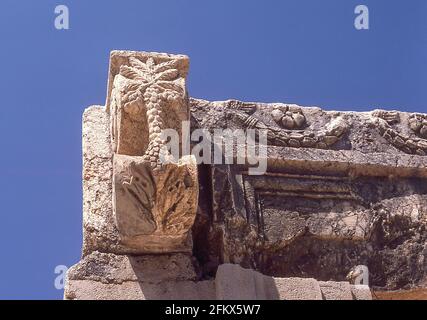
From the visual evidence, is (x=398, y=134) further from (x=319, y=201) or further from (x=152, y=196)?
(x=152, y=196)

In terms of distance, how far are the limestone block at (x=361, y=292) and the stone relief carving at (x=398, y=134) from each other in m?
1.14

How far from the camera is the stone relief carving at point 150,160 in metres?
5.36

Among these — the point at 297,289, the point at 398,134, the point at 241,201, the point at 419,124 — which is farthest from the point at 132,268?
the point at 419,124

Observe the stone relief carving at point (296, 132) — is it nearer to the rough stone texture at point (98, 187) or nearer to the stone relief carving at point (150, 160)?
the stone relief carving at point (150, 160)

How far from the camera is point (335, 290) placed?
550 cm

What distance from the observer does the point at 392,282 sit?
19.4 feet

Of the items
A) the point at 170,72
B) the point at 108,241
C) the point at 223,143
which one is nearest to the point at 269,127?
the point at 223,143

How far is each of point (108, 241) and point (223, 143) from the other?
Result: 0.95 meters

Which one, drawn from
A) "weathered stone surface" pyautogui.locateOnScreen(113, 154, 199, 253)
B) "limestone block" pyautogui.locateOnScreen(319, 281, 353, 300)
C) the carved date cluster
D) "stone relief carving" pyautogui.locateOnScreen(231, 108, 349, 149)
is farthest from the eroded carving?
"limestone block" pyautogui.locateOnScreen(319, 281, 353, 300)

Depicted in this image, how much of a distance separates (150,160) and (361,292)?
4.44 feet
